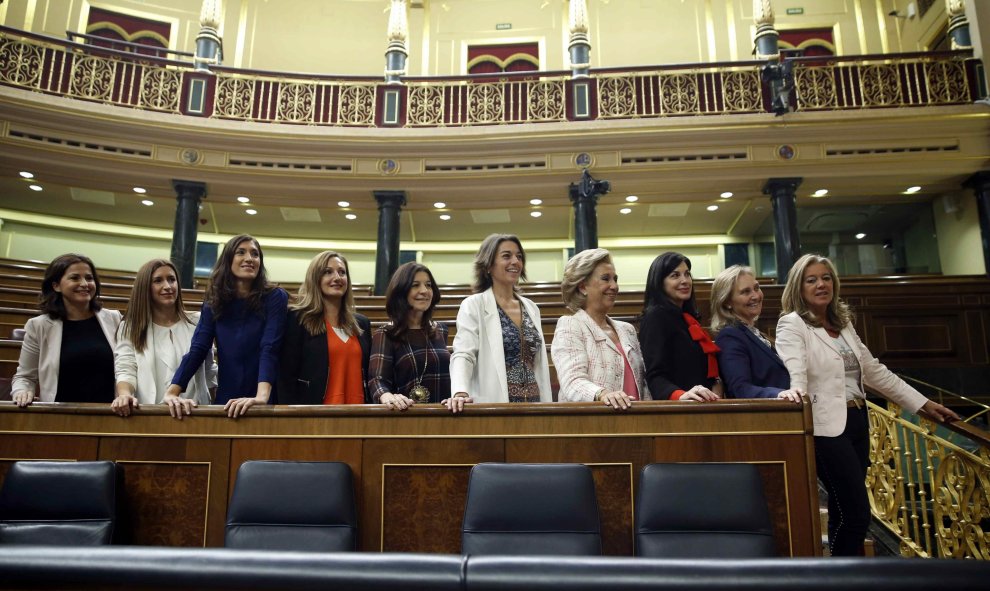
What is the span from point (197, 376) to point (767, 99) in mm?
6785

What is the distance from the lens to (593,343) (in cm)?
192

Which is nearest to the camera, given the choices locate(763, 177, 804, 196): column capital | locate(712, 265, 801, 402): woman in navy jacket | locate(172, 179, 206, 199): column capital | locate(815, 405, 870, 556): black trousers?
locate(815, 405, 870, 556): black trousers

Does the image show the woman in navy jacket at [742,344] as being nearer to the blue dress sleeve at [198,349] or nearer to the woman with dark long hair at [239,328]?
the woman with dark long hair at [239,328]

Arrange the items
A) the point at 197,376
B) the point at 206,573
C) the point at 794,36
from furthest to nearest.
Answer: the point at 794,36, the point at 197,376, the point at 206,573

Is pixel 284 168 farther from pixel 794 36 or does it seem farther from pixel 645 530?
pixel 794 36

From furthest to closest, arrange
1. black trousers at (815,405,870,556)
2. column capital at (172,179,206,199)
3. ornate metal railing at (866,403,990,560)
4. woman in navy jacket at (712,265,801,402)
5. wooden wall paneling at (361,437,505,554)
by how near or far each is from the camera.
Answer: column capital at (172,179,206,199)
ornate metal railing at (866,403,990,560)
woman in navy jacket at (712,265,801,402)
black trousers at (815,405,870,556)
wooden wall paneling at (361,437,505,554)

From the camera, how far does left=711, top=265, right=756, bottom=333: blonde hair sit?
201 centimetres

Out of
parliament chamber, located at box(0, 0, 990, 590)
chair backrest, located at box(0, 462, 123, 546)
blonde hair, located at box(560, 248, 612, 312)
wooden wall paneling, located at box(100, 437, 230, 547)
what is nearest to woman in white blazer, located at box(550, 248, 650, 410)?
blonde hair, located at box(560, 248, 612, 312)

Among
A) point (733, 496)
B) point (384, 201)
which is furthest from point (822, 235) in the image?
point (733, 496)

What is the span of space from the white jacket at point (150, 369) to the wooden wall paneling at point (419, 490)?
0.78m

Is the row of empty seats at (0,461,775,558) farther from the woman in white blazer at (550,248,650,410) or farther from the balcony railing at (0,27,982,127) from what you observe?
the balcony railing at (0,27,982,127)

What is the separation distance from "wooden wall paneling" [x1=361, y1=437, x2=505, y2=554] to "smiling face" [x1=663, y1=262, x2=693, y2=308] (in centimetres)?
73

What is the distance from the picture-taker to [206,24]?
757cm

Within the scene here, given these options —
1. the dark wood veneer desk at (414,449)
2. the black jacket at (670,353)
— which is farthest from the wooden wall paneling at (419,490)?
the black jacket at (670,353)
